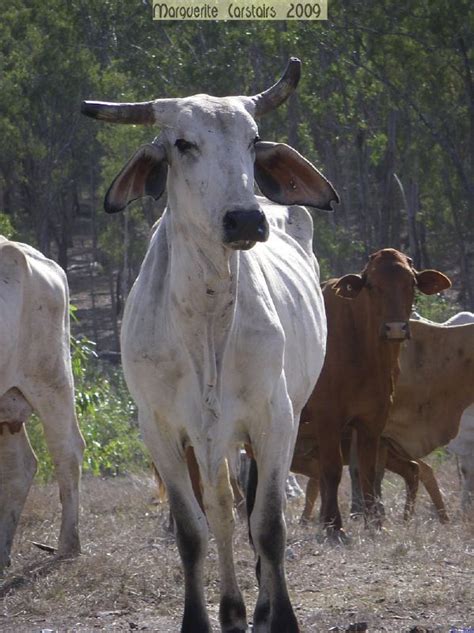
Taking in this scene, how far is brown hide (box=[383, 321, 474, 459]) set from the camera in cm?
1058

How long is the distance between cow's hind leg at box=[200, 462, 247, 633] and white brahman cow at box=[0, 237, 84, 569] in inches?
86.3

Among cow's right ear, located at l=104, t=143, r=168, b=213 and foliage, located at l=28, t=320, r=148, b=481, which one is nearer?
cow's right ear, located at l=104, t=143, r=168, b=213

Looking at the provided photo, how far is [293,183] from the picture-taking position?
5.91 m

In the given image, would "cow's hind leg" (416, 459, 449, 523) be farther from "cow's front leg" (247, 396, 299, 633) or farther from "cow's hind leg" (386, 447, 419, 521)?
"cow's front leg" (247, 396, 299, 633)

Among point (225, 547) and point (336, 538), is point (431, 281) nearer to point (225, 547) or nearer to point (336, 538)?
point (336, 538)

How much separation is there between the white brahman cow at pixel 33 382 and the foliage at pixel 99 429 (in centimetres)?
309

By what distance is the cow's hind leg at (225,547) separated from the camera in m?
6.06

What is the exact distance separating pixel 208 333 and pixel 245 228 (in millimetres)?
720

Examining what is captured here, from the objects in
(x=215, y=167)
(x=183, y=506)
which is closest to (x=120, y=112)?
(x=215, y=167)

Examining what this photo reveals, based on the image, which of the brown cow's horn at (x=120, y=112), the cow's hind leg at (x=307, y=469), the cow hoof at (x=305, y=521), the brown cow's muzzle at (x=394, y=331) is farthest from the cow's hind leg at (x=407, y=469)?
the brown cow's horn at (x=120, y=112)

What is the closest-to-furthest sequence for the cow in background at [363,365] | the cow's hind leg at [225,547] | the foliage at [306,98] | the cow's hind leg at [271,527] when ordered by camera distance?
the cow's hind leg at [271,527], the cow's hind leg at [225,547], the cow in background at [363,365], the foliage at [306,98]

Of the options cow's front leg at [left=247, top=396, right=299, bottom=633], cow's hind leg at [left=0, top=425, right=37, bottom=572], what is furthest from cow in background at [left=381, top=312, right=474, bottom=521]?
cow's front leg at [left=247, top=396, right=299, bottom=633]

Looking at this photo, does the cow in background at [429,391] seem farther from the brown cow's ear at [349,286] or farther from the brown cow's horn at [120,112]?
the brown cow's horn at [120,112]

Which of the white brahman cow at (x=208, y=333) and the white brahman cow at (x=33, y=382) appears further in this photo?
the white brahman cow at (x=33, y=382)
